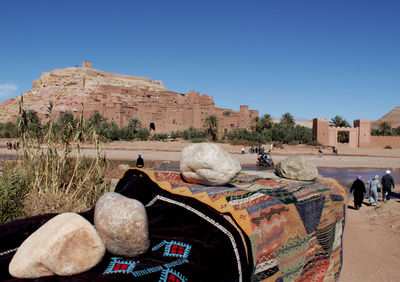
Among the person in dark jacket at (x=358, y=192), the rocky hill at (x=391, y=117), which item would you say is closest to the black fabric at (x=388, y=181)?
the person in dark jacket at (x=358, y=192)

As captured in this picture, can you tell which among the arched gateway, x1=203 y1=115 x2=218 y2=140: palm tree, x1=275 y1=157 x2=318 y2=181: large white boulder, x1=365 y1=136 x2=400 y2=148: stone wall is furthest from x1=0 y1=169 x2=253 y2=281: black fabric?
x1=365 y1=136 x2=400 y2=148: stone wall

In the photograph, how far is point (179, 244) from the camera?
2383 mm

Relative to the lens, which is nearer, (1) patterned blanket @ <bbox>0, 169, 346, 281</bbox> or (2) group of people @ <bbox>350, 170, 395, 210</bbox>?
(1) patterned blanket @ <bbox>0, 169, 346, 281</bbox>

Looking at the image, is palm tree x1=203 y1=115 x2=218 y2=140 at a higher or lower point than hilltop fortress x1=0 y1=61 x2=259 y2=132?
lower

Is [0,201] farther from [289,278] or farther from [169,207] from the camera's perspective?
[289,278]

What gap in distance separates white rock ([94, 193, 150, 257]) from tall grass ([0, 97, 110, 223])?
197 centimetres

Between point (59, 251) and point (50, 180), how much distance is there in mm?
2706

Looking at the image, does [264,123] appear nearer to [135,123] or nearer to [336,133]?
[336,133]

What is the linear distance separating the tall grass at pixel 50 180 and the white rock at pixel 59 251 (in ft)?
6.01

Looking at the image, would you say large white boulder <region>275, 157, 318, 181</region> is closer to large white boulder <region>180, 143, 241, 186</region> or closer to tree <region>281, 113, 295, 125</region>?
large white boulder <region>180, 143, 241, 186</region>

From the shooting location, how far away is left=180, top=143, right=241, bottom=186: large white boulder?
3307 millimetres

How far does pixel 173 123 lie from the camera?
53.3 meters

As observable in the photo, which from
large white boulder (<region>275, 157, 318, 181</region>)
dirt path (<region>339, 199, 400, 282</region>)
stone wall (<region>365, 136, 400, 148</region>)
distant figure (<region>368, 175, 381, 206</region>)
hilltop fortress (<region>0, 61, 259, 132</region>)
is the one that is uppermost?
hilltop fortress (<region>0, 61, 259, 132</region>)

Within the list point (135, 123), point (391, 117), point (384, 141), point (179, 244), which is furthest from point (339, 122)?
point (391, 117)
